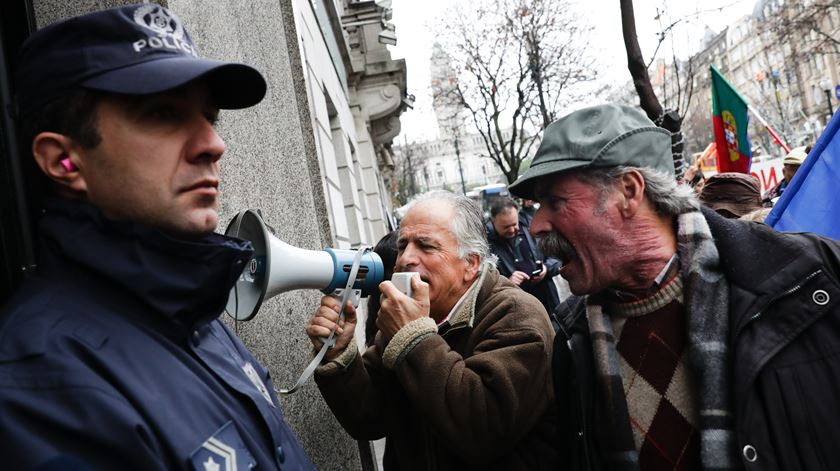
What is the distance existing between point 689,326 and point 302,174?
2836 millimetres

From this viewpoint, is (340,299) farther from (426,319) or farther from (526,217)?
(526,217)

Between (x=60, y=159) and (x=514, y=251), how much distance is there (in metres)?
5.89

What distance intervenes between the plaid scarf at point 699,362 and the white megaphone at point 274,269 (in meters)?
0.89

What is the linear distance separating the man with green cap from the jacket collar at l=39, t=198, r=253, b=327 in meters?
1.23

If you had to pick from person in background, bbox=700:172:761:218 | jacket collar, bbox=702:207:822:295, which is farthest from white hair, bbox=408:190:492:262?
person in background, bbox=700:172:761:218

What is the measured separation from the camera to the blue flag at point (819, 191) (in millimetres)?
3070

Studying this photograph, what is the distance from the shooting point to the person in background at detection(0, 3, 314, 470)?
1165 millimetres

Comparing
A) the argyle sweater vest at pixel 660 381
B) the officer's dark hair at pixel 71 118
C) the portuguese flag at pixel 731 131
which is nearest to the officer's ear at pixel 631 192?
the argyle sweater vest at pixel 660 381

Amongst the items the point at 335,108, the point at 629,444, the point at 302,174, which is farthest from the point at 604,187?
the point at 335,108

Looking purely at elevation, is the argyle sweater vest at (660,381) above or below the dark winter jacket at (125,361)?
below

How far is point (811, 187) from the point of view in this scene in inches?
124

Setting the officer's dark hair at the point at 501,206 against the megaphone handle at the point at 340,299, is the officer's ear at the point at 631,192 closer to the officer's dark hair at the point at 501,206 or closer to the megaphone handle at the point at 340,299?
the megaphone handle at the point at 340,299

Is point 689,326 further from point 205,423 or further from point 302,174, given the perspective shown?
point 302,174

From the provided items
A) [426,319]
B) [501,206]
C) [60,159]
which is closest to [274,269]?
[426,319]
